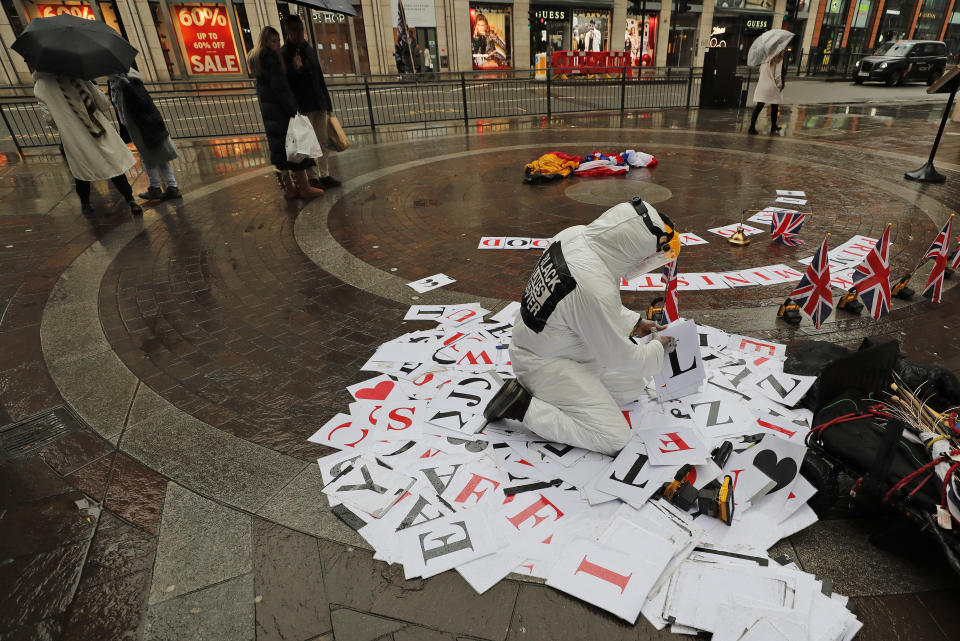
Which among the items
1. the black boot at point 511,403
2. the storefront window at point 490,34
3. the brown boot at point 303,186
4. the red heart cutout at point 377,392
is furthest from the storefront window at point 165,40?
the black boot at point 511,403

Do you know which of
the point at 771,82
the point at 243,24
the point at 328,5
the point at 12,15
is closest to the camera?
the point at 328,5

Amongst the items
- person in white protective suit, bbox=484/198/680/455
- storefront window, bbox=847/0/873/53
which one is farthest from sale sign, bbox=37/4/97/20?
storefront window, bbox=847/0/873/53

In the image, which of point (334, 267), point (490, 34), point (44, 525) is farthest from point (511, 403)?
point (490, 34)

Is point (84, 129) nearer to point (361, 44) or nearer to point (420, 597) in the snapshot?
point (420, 597)

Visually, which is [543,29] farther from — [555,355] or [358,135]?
[555,355]

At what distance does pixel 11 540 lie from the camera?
261cm

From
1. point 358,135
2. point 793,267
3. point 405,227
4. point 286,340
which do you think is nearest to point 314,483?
point 286,340

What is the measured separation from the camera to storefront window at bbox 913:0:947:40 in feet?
127

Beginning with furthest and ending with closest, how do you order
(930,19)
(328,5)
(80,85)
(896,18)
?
(930,19) → (896,18) → (328,5) → (80,85)

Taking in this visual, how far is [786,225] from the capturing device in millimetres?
5902

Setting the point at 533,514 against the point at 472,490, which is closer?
the point at 533,514

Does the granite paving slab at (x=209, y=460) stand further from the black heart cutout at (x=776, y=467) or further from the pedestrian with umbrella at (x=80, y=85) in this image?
the pedestrian with umbrella at (x=80, y=85)

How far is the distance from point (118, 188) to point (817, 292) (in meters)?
8.96

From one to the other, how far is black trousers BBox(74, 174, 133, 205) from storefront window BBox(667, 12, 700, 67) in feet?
109
